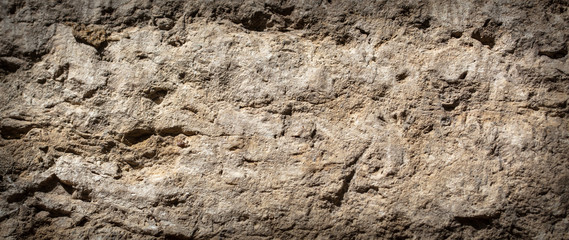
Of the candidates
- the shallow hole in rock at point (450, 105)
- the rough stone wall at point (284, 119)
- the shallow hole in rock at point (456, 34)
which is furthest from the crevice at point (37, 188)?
the shallow hole in rock at point (456, 34)

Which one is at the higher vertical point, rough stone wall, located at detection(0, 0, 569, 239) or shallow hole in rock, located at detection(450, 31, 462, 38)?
shallow hole in rock, located at detection(450, 31, 462, 38)

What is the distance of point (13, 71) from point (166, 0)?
0.61 meters

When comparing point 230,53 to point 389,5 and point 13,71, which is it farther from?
point 13,71

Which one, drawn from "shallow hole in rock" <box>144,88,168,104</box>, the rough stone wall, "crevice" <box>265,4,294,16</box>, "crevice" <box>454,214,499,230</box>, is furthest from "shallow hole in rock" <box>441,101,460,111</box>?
"shallow hole in rock" <box>144,88,168,104</box>

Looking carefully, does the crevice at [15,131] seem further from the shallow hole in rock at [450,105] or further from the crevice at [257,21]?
the shallow hole in rock at [450,105]

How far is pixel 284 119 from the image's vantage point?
1499 millimetres

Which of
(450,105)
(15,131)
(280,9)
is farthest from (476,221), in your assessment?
(15,131)

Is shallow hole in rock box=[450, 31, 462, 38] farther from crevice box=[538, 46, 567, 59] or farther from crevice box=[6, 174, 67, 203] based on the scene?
crevice box=[6, 174, 67, 203]

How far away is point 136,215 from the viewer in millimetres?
1510

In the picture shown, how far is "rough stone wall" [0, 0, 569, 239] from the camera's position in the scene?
143 cm

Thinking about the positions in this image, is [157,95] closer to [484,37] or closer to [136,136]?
[136,136]

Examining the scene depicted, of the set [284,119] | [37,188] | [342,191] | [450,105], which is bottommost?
[37,188]

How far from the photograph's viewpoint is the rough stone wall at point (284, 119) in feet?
4.71

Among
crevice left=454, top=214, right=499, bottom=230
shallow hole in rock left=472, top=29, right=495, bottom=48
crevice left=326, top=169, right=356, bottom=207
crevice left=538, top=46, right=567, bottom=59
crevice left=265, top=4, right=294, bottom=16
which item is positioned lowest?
crevice left=454, top=214, right=499, bottom=230
